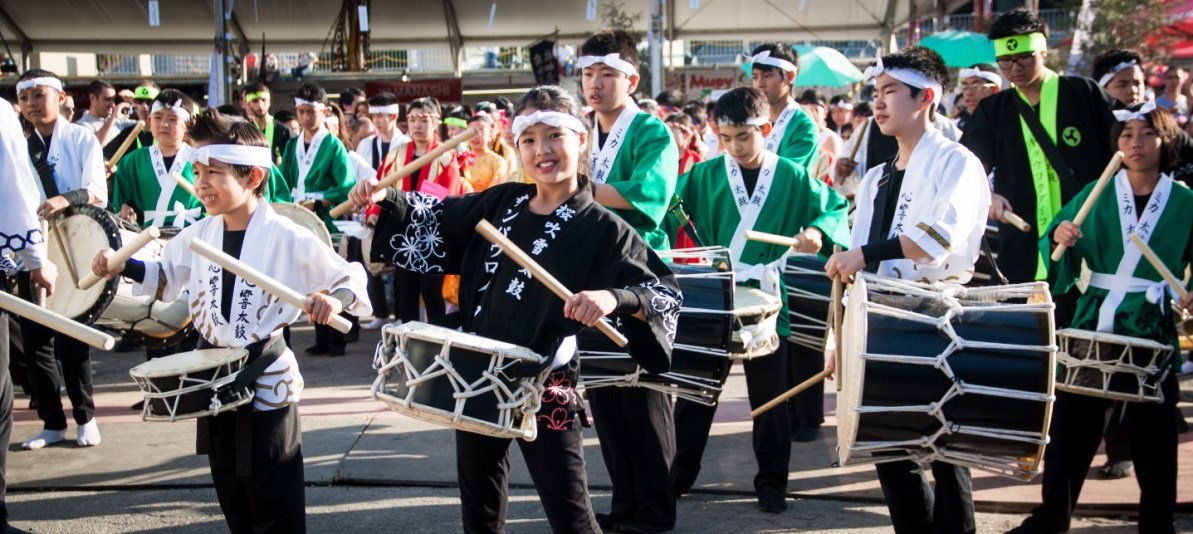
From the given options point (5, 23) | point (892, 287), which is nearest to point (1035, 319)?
point (892, 287)

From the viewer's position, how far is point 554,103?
11.4 ft

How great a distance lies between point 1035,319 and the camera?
3365 millimetres

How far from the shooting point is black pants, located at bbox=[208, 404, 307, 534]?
11.5 feet

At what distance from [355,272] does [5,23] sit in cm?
1702

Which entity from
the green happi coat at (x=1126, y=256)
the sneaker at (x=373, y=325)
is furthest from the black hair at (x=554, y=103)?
the sneaker at (x=373, y=325)

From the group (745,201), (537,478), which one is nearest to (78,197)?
(745,201)

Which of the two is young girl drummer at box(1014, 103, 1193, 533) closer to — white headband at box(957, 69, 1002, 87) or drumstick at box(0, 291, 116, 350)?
white headband at box(957, 69, 1002, 87)

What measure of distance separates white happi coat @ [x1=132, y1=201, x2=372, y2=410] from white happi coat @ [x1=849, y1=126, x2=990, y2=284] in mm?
1738

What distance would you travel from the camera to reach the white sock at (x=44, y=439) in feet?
18.5

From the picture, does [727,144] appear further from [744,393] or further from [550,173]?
[744,393]

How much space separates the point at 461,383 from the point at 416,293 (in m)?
5.50

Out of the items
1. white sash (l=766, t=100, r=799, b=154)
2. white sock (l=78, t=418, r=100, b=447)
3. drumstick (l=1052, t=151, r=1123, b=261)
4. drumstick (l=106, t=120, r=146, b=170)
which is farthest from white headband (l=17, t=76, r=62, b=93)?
drumstick (l=1052, t=151, r=1123, b=261)

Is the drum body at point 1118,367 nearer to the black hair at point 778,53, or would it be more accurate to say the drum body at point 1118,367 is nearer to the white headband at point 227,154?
the black hair at point 778,53

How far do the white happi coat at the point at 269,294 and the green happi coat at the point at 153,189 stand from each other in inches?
119
